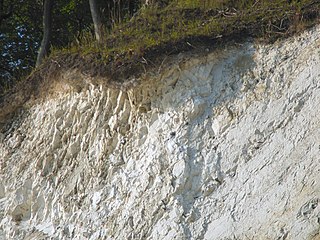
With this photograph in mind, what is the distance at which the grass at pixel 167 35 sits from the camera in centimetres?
1038

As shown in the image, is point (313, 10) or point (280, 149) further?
point (313, 10)

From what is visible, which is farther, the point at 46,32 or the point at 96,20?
the point at 46,32

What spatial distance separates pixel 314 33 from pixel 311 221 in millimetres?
2918


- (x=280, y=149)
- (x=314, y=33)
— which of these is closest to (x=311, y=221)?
(x=280, y=149)

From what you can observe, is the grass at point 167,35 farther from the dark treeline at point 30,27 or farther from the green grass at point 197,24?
the dark treeline at point 30,27

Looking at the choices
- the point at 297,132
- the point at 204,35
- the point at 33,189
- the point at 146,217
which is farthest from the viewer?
the point at 33,189

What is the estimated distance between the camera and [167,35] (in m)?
11.2

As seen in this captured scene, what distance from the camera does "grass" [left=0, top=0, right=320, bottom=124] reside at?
10.4 meters

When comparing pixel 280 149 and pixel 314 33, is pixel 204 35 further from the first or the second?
pixel 280 149

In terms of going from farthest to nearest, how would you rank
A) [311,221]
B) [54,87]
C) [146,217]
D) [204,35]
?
[54,87] → [204,35] → [146,217] → [311,221]

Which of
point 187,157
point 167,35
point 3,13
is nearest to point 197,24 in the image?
point 167,35

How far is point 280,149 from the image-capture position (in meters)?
8.99

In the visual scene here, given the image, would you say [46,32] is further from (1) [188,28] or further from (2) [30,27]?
(1) [188,28]

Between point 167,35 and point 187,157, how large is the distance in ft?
7.93
